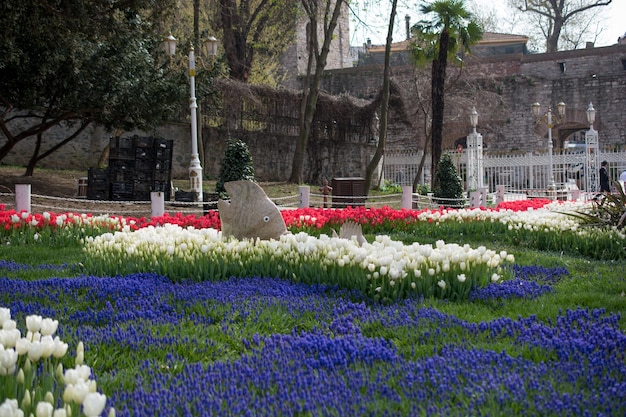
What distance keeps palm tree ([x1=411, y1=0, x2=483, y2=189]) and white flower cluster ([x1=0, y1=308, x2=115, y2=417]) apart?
21203 mm

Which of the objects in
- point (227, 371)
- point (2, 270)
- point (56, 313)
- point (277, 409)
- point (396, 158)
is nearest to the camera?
point (277, 409)

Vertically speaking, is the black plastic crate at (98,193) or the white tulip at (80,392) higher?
the black plastic crate at (98,193)

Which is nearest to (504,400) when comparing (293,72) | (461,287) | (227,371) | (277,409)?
(277,409)

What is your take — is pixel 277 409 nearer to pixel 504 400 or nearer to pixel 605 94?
pixel 504 400

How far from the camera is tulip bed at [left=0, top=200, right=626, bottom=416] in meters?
2.99

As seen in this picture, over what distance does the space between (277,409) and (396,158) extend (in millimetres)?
30024

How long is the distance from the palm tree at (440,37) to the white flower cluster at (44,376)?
69.6ft

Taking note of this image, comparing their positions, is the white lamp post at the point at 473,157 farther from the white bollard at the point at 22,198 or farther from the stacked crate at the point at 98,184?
the white bollard at the point at 22,198

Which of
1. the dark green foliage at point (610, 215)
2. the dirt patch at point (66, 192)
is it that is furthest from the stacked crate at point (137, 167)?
the dark green foliage at point (610, 215)

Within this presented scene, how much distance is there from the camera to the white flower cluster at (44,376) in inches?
87.9

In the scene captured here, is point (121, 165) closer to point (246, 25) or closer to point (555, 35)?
point (246, 25)

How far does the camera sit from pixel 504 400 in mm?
2979

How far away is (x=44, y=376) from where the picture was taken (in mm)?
3018

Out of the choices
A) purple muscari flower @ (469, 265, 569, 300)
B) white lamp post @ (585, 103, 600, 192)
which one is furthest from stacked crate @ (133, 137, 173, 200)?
white lamp post @ (585, 103, 600, 192)
